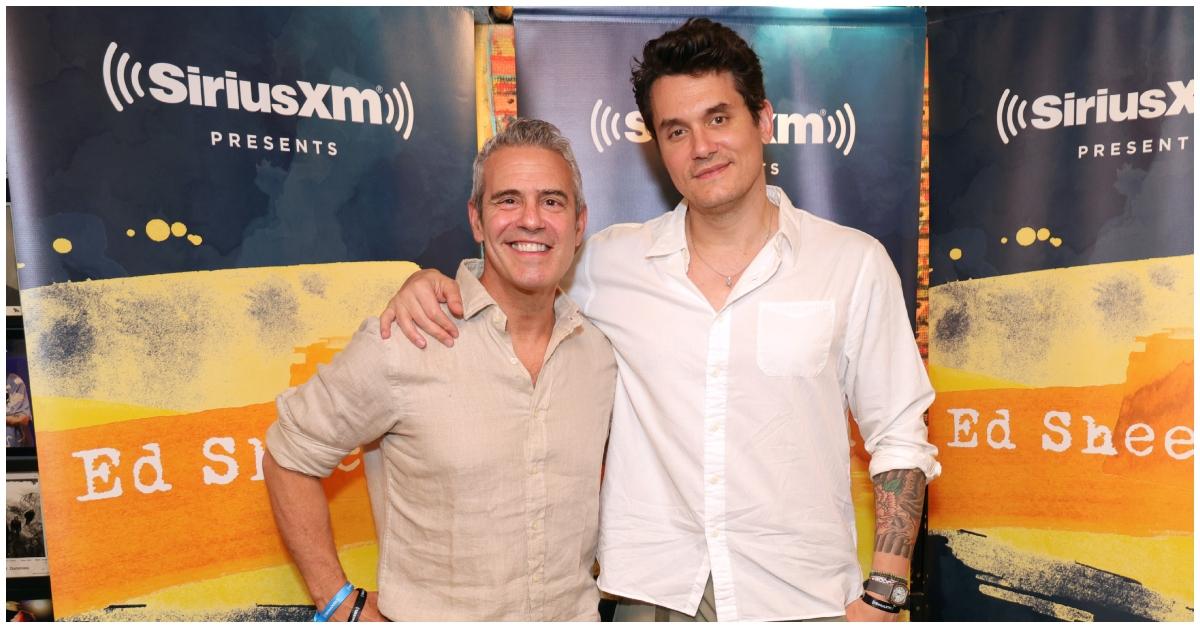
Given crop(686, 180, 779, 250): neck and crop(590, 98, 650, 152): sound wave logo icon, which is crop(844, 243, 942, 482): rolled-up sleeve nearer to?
crop(686, 180, 779, 250): neck

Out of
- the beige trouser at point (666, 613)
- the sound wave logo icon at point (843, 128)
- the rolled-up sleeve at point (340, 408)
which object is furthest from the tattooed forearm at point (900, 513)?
the sound wave logo icon at point (843, 128)

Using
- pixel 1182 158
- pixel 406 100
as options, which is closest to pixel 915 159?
pixel 1182 158

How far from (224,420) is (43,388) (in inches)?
19.4

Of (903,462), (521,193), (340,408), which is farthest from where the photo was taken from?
(903,462)

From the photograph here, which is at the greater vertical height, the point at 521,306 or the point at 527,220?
the point at 527,220

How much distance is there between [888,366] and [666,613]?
863 millimetres

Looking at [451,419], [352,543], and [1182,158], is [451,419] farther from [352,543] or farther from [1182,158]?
[1182,158]

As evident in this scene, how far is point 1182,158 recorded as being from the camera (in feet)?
8.77

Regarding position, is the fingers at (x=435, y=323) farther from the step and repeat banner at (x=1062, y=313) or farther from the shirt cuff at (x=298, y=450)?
the step and repeat banner at (x=1062, y=313)

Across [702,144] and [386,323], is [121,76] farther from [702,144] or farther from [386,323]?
[702,144]

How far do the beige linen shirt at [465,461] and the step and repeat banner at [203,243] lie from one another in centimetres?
74

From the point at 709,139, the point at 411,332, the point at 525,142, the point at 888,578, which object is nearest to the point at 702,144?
the point at 709,139

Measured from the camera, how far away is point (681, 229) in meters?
2.22

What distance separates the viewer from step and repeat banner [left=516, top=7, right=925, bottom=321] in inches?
114
